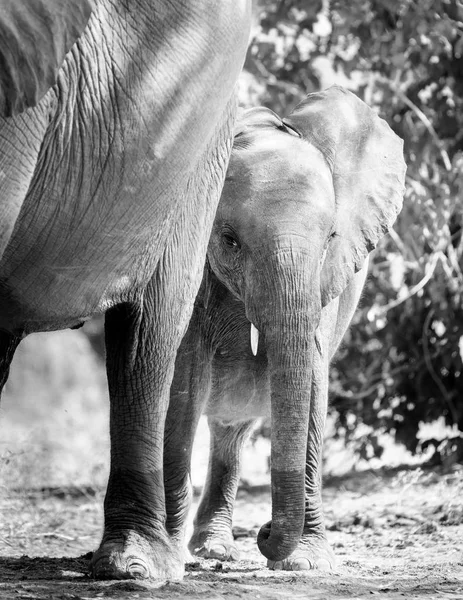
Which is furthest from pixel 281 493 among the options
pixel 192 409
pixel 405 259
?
pixel 405 259

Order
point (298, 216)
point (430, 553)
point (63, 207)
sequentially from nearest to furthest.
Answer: point (63, 207) → point (298, 216) → point (430, 553)

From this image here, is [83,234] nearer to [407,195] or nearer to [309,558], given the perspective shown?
[309,558]

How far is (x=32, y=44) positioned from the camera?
3385 mm

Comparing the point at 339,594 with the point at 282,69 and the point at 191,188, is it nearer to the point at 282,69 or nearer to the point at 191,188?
the point at 191,188

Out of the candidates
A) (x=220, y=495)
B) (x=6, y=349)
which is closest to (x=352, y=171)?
(x=220, y=495)

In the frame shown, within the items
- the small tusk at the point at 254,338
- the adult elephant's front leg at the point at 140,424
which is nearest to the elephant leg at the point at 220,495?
the small tusk at the point at 254,338

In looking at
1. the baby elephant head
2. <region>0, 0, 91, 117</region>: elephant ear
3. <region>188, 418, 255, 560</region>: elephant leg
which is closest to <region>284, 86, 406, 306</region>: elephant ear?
the baby elephant head

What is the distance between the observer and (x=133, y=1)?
12.7 feet

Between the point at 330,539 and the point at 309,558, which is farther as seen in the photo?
the point at 330,539

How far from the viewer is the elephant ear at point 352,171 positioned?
5508 mm

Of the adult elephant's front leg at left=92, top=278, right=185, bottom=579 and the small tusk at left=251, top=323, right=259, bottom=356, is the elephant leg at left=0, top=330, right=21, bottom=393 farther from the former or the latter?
the small tusk at left=251, top=323, right=259, bottom=356

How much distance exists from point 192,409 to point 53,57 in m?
2.22

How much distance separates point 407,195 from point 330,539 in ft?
8.61

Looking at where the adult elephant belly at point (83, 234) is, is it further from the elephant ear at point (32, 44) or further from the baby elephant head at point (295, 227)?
the baby elephant head at point (295, 227)
